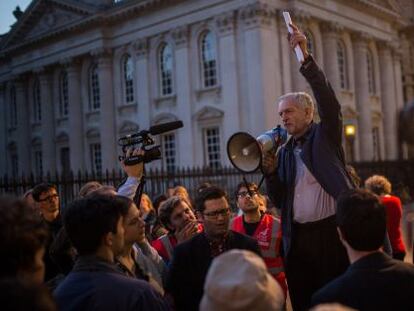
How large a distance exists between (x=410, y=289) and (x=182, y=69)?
25603 mm

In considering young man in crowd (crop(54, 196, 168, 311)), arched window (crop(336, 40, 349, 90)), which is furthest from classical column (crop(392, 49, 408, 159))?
young man in crowd (crop(54, 196, 168, 311))

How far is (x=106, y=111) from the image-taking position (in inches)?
1243

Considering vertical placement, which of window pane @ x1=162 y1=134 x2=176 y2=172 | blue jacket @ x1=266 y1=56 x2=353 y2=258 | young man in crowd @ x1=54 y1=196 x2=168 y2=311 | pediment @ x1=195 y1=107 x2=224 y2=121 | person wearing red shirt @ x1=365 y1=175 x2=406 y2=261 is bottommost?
person wearing red shirt @ x1=365 y1=175 x2=406 y2=261

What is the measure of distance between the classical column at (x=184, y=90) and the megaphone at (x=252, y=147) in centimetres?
2296

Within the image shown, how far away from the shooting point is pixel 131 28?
30.1 meters

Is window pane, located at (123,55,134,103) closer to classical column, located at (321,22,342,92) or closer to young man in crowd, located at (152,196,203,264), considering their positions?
classical column, located at (321,22,342,92)

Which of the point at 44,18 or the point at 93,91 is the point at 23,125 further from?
the point at 93,91

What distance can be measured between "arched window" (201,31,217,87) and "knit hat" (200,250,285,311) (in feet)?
83.6

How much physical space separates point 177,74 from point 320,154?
79.3 ft

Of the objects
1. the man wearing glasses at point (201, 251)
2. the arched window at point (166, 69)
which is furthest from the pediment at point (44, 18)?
the man wearing glasses at point (201, 251)

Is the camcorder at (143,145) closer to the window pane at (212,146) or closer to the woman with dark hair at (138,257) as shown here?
the woman with dark hair at (138,257)

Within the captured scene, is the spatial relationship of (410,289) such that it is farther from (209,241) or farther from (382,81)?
(382,81)

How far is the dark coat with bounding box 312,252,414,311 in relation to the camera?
108 inches

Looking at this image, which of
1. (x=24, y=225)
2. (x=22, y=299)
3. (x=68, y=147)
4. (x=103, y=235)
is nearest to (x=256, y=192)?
(x=103, y=235)
